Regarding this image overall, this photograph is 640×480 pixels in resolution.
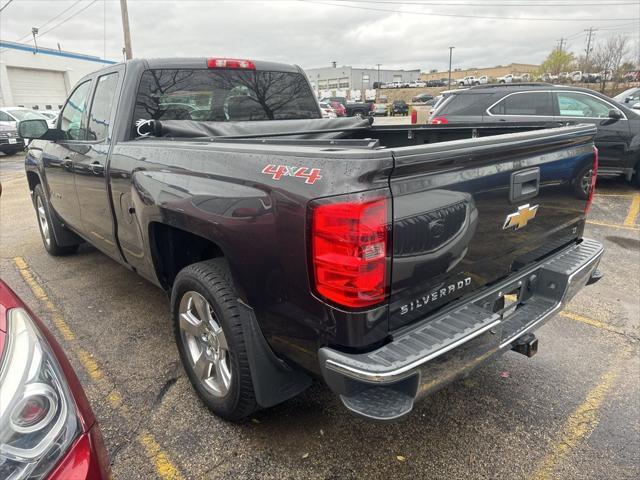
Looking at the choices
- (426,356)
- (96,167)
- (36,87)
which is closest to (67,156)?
(96,167)

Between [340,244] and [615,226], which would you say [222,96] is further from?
[615,226]

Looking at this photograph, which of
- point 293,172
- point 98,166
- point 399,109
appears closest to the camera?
point 293,172

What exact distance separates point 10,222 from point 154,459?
21.9ft

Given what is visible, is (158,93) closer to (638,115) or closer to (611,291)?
(611,291)

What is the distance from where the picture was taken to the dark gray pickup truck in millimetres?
1690

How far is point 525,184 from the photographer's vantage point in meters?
2.23

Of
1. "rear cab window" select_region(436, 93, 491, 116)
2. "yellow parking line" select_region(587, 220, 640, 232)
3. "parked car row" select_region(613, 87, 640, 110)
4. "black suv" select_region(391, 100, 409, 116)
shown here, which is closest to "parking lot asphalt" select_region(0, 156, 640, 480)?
"yellow parking line" select_region(587, 220, 640, 232)

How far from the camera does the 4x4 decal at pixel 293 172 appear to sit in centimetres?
173

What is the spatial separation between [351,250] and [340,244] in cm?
5

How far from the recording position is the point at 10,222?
7.35 m

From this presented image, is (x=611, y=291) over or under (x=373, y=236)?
under

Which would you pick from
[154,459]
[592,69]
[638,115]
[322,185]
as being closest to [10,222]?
[154,459]

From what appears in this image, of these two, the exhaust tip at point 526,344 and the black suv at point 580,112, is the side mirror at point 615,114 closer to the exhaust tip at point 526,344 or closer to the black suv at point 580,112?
the black suv at point 580,112

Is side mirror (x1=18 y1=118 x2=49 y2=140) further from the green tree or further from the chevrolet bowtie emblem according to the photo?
the green tree
